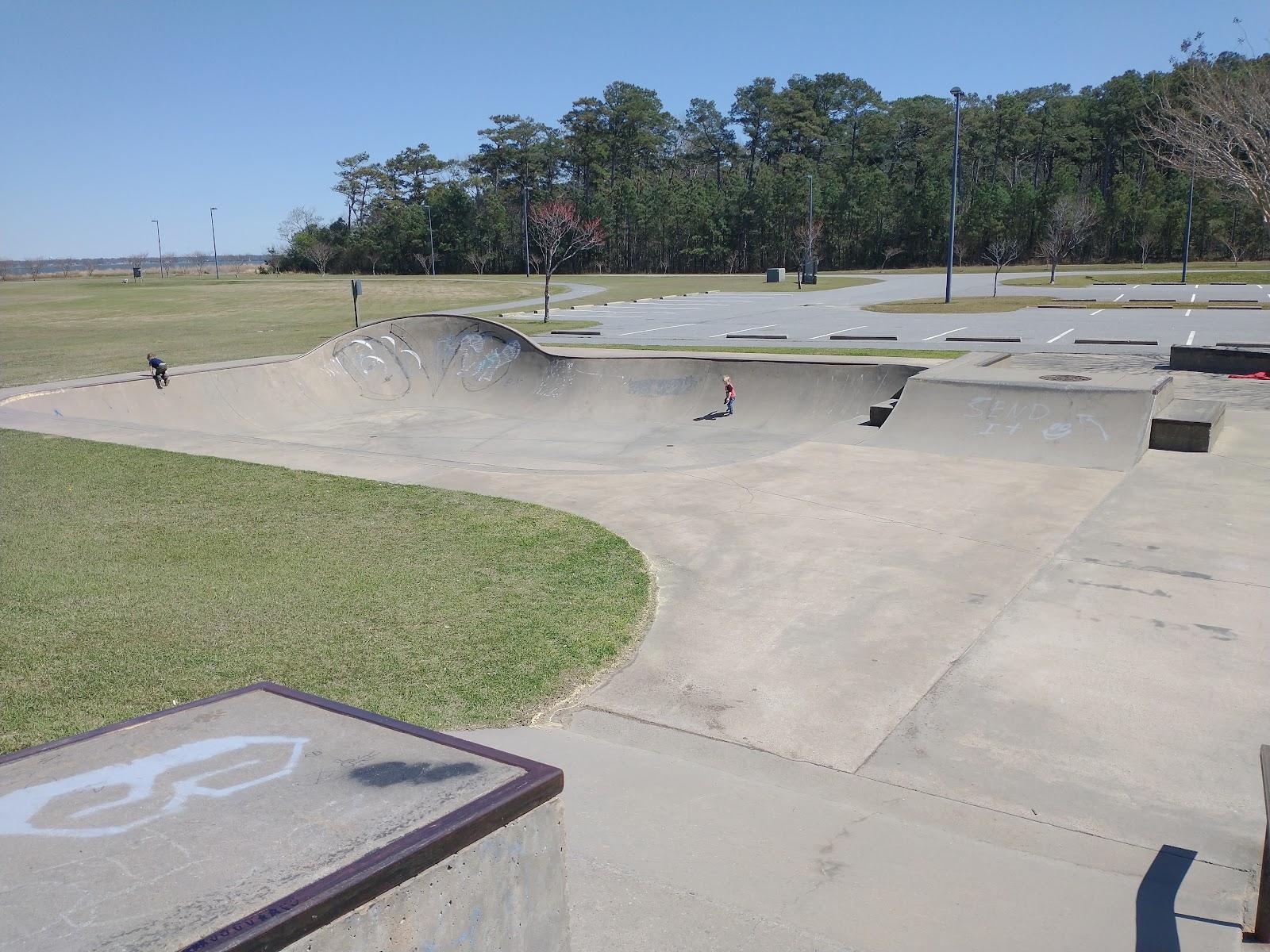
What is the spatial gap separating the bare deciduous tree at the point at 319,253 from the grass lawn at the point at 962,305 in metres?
61.4

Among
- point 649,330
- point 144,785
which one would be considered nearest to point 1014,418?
point 144,785

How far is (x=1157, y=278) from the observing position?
5131 centimetres

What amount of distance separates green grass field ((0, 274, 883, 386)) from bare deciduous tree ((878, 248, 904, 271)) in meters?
11.9

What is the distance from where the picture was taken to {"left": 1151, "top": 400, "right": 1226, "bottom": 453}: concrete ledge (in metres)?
12.8

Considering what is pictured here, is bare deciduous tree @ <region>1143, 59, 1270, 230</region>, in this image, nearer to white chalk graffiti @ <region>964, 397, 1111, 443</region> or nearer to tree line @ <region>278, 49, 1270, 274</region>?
white chalk graffiti @ <region>964, 397, 1111, 443</region>

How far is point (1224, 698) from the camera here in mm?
6152

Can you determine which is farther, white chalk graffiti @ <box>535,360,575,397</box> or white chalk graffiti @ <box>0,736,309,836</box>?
white chalk graffiti @ <box>535,360,575,397</box>

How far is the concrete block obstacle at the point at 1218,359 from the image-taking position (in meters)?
18.7

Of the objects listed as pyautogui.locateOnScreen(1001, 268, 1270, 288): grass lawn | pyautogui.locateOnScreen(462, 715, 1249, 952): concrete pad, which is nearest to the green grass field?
pyautogui.locateOnScreen(1001, 268, 1270, 288): grass lawn

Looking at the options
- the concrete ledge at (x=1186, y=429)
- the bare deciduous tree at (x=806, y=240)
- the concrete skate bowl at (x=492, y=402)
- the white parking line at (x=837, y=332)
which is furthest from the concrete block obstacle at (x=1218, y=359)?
the bare deciduous tree at (x=806, y=240)

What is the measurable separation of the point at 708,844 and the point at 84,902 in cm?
269

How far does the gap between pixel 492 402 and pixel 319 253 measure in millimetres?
73494

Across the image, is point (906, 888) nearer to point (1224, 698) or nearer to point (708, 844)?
point (708, 844)

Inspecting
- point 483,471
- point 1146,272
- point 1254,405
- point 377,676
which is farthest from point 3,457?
point 1146,272
